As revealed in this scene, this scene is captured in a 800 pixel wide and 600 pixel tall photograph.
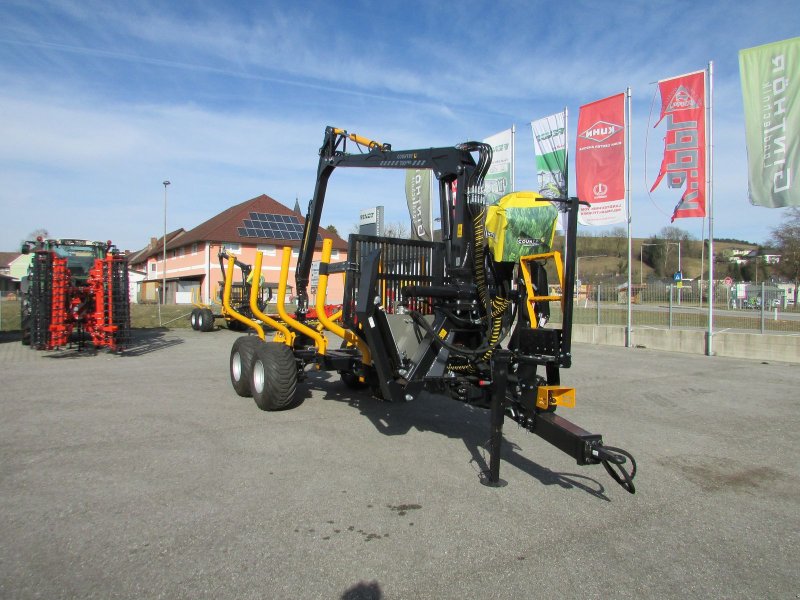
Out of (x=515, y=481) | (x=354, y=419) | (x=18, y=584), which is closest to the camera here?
(x=18, y=584)

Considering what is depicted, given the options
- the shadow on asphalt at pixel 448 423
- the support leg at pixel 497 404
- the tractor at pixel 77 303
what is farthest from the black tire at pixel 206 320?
the support leg at pixel 497 404

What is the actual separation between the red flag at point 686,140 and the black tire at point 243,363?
477 inches

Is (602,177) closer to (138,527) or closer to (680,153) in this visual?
(680,153)

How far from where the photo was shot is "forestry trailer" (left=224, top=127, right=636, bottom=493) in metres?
4.95

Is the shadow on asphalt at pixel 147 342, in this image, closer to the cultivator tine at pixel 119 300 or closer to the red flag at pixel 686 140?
the cultivator tine at pixel 119 300

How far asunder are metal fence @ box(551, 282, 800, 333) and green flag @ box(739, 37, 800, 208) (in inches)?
143

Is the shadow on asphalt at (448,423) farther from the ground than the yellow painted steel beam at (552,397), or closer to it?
closer to it

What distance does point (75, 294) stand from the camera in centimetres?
1463

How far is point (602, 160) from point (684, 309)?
17.7 ft

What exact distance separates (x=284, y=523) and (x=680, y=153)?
1495cm

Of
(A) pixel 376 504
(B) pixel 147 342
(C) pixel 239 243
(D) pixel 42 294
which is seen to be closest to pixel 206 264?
(C) pixel 239 243

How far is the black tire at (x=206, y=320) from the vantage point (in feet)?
71.6

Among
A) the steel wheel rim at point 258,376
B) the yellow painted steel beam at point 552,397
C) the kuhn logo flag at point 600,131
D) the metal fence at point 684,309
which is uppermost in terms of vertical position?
the kuhn logo flag at point 600,131

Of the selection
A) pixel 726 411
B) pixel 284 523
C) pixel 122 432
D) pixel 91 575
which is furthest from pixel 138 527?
pixel 726 411
